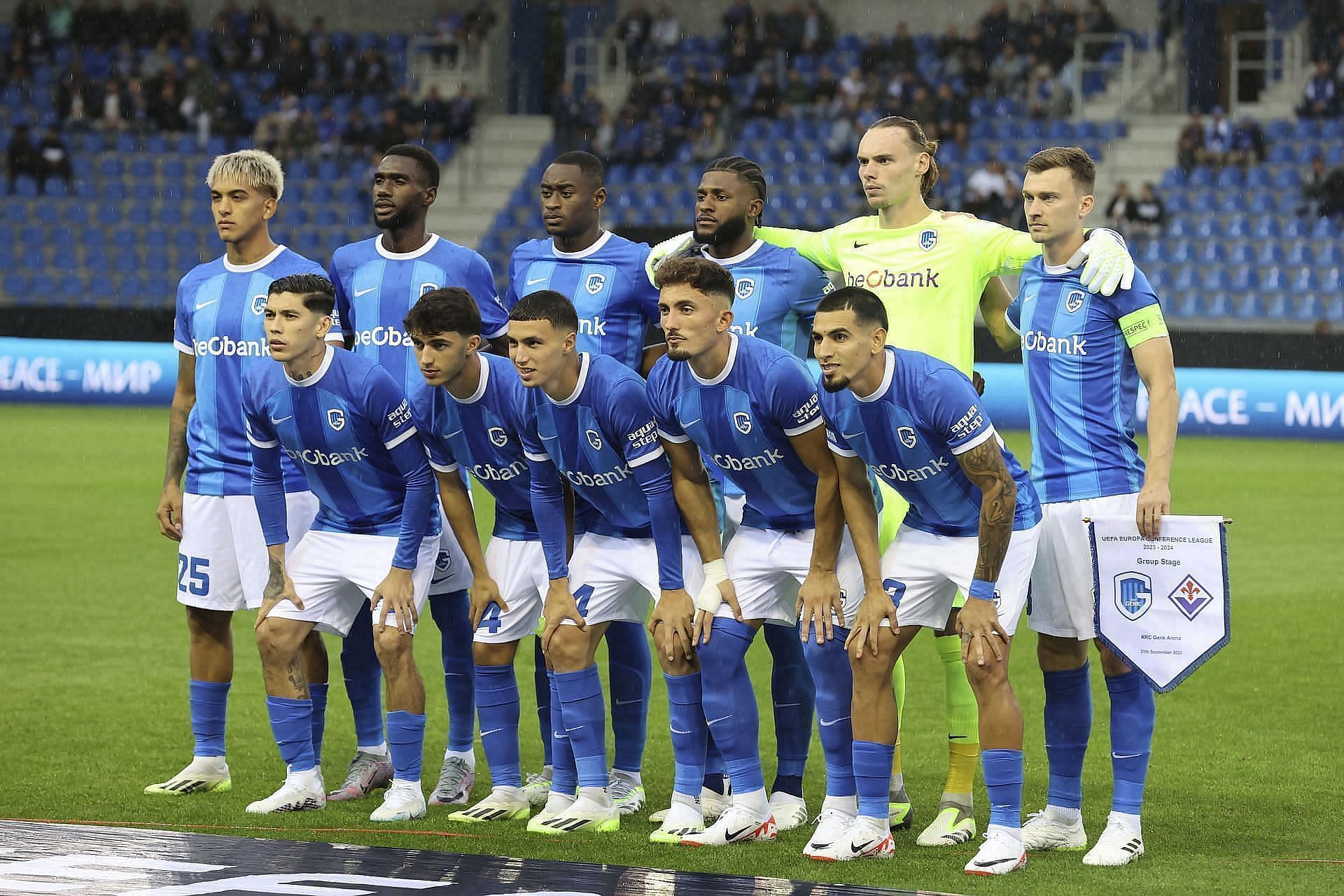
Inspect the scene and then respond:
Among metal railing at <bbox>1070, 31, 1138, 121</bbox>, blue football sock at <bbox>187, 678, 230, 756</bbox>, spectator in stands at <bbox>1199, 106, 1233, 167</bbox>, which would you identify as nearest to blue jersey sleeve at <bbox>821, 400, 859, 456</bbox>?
blue football sock at <bbox>187, 678, 230, 756</bbox>

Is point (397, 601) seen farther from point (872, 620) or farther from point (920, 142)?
point (920, 142)

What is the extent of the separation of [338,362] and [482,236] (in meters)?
20.2

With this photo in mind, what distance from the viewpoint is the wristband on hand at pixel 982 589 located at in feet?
15.5

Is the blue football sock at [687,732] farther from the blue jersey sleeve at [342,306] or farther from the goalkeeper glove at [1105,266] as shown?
the blue jersey sleeve at [342,306]

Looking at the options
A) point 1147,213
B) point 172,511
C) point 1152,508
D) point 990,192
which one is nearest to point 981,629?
point 1152,508

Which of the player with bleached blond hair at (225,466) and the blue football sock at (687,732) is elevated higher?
the player with bleached blond hair at (225,466)

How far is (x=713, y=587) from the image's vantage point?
5121mm

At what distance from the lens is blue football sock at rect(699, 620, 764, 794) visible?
5.10m

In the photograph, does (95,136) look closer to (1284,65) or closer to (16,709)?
(1284,65)

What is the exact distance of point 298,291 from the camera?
546cm

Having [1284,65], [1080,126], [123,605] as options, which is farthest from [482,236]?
[123,605]

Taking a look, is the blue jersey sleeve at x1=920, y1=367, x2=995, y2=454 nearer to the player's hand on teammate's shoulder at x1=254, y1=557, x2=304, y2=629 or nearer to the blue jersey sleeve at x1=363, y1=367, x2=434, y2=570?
the blue jersey sleeve at x1=363, y1=367, x2=434, y2=570

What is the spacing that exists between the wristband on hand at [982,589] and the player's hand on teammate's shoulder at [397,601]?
1.75 metres

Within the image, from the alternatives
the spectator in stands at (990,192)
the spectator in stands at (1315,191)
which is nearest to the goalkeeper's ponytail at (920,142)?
the spectator in stands at (990,192)
